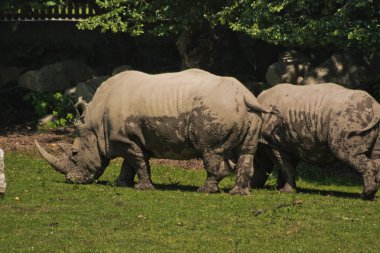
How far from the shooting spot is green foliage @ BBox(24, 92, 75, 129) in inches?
1101

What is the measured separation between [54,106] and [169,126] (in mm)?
10521

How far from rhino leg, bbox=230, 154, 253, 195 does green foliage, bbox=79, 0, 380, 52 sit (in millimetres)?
3903

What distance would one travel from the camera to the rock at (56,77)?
29.1 m

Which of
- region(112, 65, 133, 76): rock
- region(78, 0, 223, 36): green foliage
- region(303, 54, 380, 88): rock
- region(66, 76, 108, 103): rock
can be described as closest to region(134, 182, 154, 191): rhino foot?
region(303, 54, 380, 88): rock

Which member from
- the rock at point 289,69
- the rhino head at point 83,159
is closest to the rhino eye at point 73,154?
the rhino head at point 83,159

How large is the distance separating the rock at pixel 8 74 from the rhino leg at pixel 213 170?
12.2 meters

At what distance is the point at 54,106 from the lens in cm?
2881

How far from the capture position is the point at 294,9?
23344mm

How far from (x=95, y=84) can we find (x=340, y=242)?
14288mm

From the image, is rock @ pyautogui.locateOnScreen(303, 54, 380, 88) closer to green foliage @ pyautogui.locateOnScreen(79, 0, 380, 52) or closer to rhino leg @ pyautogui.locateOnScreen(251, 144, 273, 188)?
green foliage @ pyautogui.locateOnScreen(79, 0, 380, 52)

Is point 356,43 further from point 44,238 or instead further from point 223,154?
point 44,238

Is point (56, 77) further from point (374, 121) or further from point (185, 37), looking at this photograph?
point (374, 121)

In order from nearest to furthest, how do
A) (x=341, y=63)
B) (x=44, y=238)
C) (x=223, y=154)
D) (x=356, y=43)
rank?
(x=44, y=238) → (x=223, y=154) → (x=356, y=43) → (x=341, y=63)

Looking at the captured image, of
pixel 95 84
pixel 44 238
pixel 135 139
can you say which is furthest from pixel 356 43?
pixel 44 238
